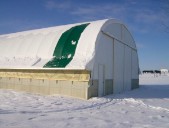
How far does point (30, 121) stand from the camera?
969cm

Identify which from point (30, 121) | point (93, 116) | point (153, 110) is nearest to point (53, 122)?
point (30, 121)

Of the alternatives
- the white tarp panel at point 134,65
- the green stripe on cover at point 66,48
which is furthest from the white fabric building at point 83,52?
the white tarp panel at point 134,65

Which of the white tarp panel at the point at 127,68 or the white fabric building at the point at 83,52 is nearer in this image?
the white fabric building at the point at 83,52

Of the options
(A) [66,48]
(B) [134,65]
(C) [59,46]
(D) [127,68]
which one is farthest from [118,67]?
(B) [134,65]

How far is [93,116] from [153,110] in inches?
165

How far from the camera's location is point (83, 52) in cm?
1827

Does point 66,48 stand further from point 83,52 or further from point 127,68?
point 127,68

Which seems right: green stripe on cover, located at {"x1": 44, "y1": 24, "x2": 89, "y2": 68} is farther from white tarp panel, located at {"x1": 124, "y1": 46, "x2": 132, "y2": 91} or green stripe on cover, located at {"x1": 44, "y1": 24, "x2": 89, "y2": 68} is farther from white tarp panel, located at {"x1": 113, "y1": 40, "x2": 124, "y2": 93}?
white tarp panel, located at {"x1": 124, "y1": 46, "x2": 132, "y2": 91}


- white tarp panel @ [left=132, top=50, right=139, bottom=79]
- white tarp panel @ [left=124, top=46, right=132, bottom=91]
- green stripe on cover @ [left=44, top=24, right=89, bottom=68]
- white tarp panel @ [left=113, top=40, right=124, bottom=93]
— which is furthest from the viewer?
white tarp panel @ [left=132, top=50, right=139, bottom=79]

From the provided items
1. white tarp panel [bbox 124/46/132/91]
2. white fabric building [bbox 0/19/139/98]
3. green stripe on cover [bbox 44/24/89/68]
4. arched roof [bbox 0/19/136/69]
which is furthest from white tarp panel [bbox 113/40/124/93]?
green stripe on cover [bbox 44/24/89/68]

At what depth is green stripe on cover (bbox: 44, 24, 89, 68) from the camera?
61.6 ft

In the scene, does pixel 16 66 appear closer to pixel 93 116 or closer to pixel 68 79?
pixel 68 79

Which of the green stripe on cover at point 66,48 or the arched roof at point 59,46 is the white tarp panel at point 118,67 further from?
the green stripe on cover at point 66,48

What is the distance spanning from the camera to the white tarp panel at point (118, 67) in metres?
22.4
